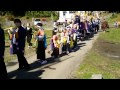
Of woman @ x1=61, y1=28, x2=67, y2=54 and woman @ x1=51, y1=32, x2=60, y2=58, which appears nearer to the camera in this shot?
woman @ x1=51, y1=32, x2=60, y2=58

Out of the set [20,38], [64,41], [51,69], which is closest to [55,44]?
[64,41]

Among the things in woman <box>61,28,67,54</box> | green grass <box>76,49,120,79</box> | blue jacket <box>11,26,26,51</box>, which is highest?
blue jacket <box>11,26,26,51</box>

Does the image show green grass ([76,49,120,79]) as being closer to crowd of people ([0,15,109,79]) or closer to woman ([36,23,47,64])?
crowd of people ([0,15,109,79])

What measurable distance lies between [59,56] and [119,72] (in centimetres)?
366

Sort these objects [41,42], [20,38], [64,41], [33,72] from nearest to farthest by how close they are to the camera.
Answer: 1. [20,38]
2. [33,72]
3. [41,42]
4. [64,41]

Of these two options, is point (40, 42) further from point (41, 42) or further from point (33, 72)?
point (33, 72)

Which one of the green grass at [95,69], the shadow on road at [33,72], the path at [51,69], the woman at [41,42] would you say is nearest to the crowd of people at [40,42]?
the woman at [41,42]

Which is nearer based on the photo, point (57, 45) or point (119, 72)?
point (119, 72)

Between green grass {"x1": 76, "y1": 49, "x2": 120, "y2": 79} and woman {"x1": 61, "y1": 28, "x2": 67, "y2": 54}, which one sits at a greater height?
woman {"x1": 61, "y1": 28, "x2": 67, "y2": 54}

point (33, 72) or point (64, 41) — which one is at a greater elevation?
point (64, 41)

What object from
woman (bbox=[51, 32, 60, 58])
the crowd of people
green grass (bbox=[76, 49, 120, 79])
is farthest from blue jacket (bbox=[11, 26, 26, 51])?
woman (bbox=[51, 32, 60, 58])
